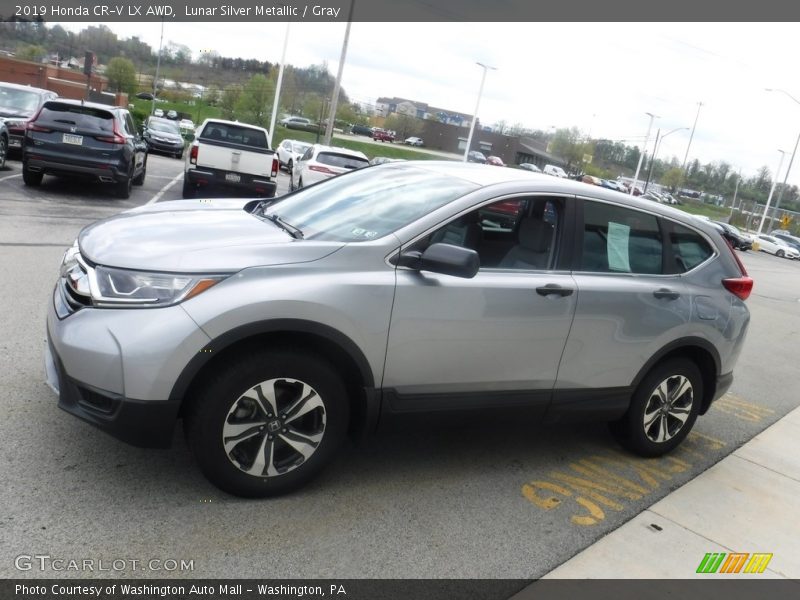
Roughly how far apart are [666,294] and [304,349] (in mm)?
2455

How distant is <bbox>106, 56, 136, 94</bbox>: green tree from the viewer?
93006mm

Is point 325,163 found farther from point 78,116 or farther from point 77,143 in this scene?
point 77,143

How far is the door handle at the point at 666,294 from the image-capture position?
15.1 feet

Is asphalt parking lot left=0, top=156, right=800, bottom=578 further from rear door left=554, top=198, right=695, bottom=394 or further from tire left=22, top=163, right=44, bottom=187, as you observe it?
tire left=22, top=163, right=44, bottom=187

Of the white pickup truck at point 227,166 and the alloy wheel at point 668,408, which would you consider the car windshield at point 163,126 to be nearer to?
the white pickup truck at point 227,166

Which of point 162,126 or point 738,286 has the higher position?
point 738,286

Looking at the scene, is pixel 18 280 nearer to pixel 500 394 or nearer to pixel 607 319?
pixel 500 394

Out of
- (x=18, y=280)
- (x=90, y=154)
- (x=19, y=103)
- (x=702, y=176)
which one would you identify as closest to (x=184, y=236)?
(x=18, y=280)

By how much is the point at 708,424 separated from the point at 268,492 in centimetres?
415

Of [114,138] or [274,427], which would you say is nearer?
[274,427]

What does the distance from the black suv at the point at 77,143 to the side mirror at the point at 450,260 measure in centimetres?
1063

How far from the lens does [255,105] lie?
3068 inches

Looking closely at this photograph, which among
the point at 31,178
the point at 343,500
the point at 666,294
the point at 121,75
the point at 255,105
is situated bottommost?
the point at 31,178

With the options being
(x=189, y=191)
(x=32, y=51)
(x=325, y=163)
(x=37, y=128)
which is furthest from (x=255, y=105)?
(x=37, y=128)
